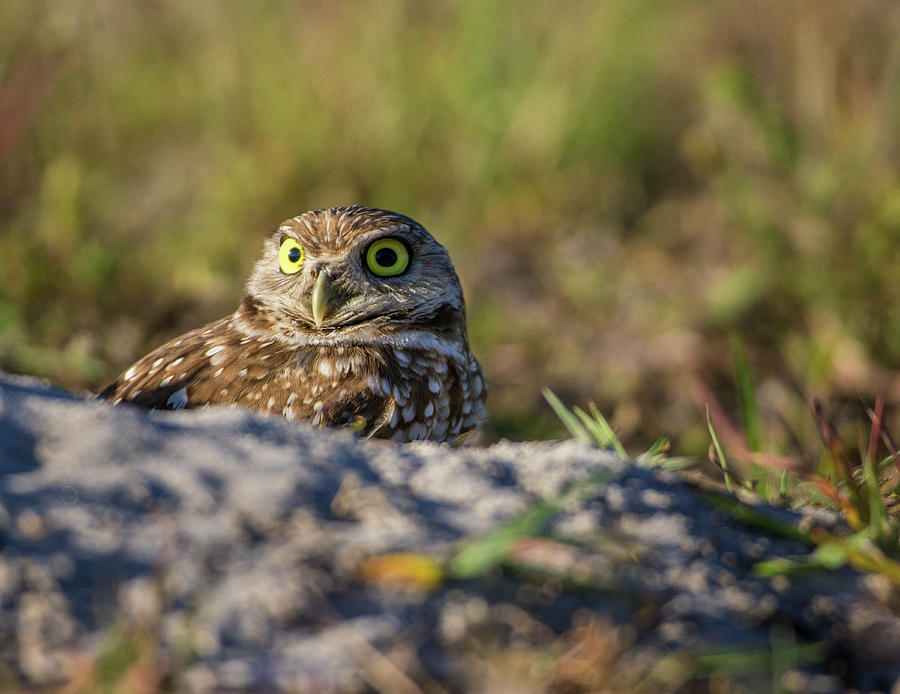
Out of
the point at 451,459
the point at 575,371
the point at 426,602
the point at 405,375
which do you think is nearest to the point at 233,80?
the point at 575,371

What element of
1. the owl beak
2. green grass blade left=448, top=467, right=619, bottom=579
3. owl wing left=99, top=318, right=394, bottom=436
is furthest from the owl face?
green grass blade left=448, top=467, right=619, bottom=579

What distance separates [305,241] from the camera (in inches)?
125

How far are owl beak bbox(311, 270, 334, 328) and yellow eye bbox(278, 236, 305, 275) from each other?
6.4 inches

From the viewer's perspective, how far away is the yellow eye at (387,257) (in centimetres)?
318

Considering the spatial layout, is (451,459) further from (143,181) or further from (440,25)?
(440,25)

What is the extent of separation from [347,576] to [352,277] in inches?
62.2

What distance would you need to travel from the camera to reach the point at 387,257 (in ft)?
A: 10.5

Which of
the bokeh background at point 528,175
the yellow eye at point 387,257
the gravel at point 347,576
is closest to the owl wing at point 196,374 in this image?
the yellow eye at point 387,257

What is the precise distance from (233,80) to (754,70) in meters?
3.77

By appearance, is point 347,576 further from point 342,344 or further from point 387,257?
point 387,257

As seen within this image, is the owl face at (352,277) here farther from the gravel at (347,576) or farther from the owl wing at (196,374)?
the gravel at (347,576)

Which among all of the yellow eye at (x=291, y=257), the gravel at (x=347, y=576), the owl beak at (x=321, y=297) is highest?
the yellow eye at (x=291, y=257)

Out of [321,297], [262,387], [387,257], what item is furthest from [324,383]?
[387,257]

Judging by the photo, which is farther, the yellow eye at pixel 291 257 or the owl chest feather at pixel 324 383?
the yellow eye at pixel 291 257
